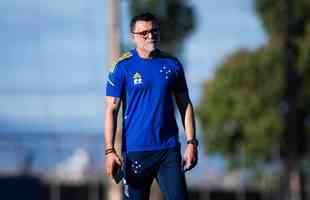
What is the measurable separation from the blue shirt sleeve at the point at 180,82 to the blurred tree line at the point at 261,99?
36.3 meters

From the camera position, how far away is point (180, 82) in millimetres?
9656

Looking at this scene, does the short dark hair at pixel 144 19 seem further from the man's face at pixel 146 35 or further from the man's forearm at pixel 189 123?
the man's forearm at pixel 189 123

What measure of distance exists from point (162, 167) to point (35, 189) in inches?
1075

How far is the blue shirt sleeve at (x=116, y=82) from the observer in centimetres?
954

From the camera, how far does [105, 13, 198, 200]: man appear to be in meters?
9.47

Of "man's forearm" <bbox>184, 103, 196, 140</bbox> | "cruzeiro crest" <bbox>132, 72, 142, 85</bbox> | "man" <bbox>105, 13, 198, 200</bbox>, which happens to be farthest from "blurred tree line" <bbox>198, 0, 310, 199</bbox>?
"cruzeiro crest" <bbox>132, 72, 142, 85</bbox>

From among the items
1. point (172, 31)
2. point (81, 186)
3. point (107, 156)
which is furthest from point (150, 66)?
point (81, 186)

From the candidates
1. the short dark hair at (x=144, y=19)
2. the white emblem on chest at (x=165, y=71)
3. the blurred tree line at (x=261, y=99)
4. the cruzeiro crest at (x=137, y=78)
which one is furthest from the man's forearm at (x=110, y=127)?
the blurred tree line at (x=261, y=99)

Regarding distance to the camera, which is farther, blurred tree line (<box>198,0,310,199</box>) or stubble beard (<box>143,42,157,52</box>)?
blurred tree line (<box>198,0,310,199</box>)

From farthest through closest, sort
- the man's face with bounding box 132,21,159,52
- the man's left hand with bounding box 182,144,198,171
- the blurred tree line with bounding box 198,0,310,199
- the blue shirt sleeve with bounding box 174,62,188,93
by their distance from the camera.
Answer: the blurred tree line with bounding box 198,0,310,199 < the blue shirt sleeve with bounding box 174,62,188,93 < the man's face with bounding box 132,21,159,52 < the man's left hand with bounding box 182,144,198,171

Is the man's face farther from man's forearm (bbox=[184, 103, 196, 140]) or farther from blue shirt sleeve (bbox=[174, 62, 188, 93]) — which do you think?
man's forearm (bbox=[184, 103, 196, 140])

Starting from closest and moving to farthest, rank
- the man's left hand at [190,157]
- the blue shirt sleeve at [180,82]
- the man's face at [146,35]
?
the man's left hand at [190,157]
the man's face at [146,35]
the blue shirt sleeve at [180,82]

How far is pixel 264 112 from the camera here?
47.1 metres

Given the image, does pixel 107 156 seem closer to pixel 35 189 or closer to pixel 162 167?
pixel 162 167
